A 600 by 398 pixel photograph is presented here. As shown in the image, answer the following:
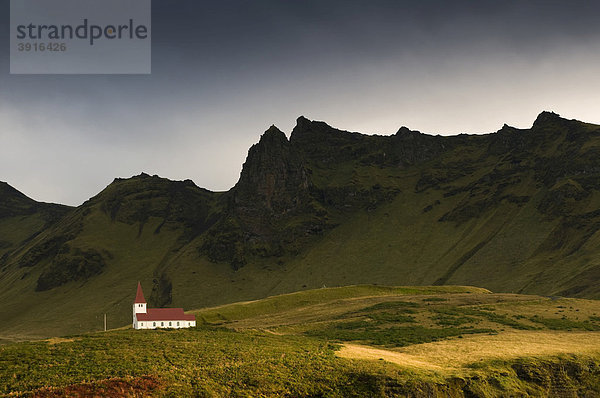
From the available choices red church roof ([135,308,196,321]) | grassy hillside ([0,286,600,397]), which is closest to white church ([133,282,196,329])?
red church roof ([135,308,196,321])

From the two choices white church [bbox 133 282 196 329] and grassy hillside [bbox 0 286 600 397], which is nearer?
grassy hillside [bbox 0 286 600 397]

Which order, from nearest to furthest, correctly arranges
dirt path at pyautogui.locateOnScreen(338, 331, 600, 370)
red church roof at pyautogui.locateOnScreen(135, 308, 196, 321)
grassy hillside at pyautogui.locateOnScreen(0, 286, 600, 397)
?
grassy hillside at pyautogui.locateOnScreen(0, 286, 600, 397), dirt path at pyautogui.locateOnScreen(338, 331, 600, 370), red church roof at pyautogui.locateOnScreen(135, 308, 196, 321)

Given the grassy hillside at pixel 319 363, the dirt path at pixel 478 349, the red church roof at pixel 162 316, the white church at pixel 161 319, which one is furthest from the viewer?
the red church roof at pixel 162 316

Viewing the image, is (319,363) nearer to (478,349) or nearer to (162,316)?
(478,349)

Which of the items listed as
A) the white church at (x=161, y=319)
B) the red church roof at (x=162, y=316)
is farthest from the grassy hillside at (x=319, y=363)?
the red church roof at (x=162, y=316)

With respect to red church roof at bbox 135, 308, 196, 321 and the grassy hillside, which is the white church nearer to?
red church roof at bbox 135, 308, 196, 321

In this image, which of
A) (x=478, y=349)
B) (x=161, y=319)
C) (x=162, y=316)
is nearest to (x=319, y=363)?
(x=478, y=349)

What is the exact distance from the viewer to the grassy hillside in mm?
35531

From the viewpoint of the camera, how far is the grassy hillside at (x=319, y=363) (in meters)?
35.5

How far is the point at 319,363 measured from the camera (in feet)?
138

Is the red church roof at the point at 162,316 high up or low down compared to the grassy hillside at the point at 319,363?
down

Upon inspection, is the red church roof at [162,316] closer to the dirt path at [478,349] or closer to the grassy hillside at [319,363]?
the grassy hillside at [319,363]

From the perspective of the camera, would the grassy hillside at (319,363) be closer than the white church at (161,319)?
Yes

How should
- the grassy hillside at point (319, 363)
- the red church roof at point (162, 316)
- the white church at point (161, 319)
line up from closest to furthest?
the grassy hillside at point (319, 363), the white church at point (161, 319), the red church roof at point (162, 316)
